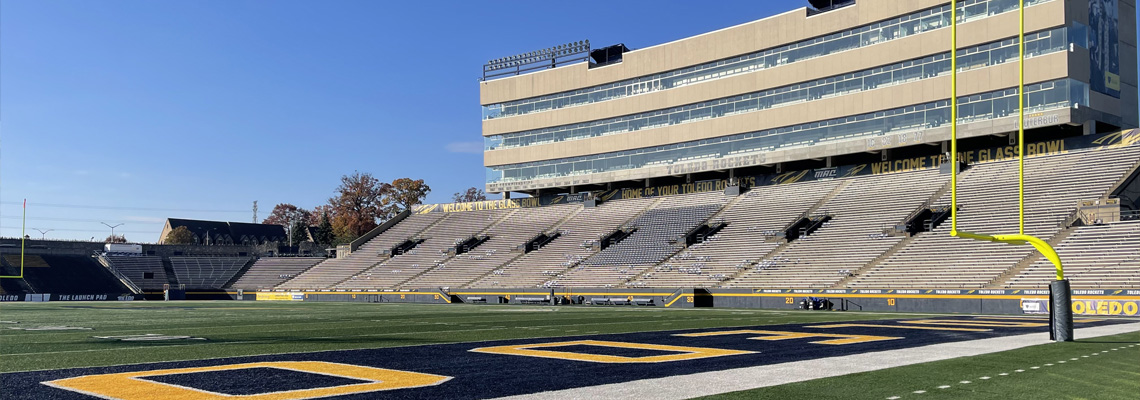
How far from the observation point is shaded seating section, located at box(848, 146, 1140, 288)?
36.8 m

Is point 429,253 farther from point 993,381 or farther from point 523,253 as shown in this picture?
point 993,381

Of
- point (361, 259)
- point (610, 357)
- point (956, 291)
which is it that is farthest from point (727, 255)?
point (610, 357)

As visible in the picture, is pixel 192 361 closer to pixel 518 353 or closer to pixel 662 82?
pixel 518 353

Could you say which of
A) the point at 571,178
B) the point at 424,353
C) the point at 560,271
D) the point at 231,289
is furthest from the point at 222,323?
the point at 231,289

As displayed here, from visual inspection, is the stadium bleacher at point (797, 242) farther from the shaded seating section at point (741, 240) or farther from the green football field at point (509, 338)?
the green football field at point (509, 338)

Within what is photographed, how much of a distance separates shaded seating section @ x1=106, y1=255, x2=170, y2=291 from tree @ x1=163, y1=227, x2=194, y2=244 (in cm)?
A: 4185

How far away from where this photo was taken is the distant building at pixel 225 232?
122 metres

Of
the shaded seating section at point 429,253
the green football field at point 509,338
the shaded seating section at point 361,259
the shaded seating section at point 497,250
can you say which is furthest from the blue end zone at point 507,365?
the shaded seating section at point 361,259

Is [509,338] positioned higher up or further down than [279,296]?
higher up

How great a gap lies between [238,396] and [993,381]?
8080mm

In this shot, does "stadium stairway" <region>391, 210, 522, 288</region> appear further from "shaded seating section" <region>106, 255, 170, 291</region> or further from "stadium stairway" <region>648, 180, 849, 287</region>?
"shaded seating section" <region>106, 255, 170, 291</region>

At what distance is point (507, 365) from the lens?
1188 cm

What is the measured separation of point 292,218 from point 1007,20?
396ft

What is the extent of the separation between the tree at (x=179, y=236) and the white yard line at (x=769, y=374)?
374 ft
